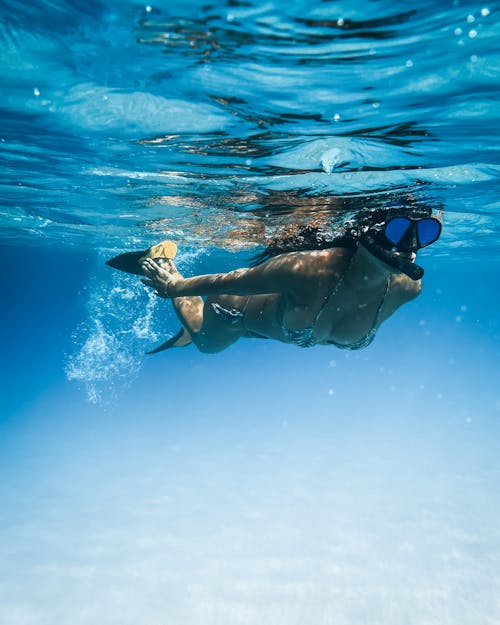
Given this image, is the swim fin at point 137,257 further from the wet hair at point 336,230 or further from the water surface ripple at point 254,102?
the water surface ripple at point 254,102

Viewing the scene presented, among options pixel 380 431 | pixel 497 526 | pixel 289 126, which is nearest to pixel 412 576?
pixel 497 526

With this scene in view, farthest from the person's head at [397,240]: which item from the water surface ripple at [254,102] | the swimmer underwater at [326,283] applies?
the water surface ripple at [254,102]

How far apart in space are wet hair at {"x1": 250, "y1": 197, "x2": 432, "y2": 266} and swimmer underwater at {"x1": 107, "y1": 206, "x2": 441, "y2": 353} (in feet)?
0.10

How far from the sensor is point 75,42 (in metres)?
5.68

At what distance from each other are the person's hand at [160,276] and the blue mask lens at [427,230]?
3.10 metres

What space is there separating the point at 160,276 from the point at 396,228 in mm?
3214

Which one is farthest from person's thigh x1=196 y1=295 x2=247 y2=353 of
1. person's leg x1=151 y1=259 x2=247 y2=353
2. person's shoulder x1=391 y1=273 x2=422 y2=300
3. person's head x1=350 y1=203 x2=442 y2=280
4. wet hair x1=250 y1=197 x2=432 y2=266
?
person's head x1=350 y1=203 x2=442 y2=280

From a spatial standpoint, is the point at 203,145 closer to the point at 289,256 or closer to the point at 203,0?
the point at 203,0

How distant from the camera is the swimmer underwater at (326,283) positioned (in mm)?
4555

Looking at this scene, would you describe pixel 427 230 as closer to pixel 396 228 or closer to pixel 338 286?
pixel 396 228

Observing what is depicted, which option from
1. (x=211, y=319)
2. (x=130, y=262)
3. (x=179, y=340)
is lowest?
(x=179, y=340)

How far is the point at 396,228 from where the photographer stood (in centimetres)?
451

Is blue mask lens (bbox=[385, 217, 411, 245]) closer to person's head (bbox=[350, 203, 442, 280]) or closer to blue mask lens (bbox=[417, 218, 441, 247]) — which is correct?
person's head (bbox=[350, 203, 442, 280])

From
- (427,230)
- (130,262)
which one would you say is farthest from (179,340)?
(427,230)
